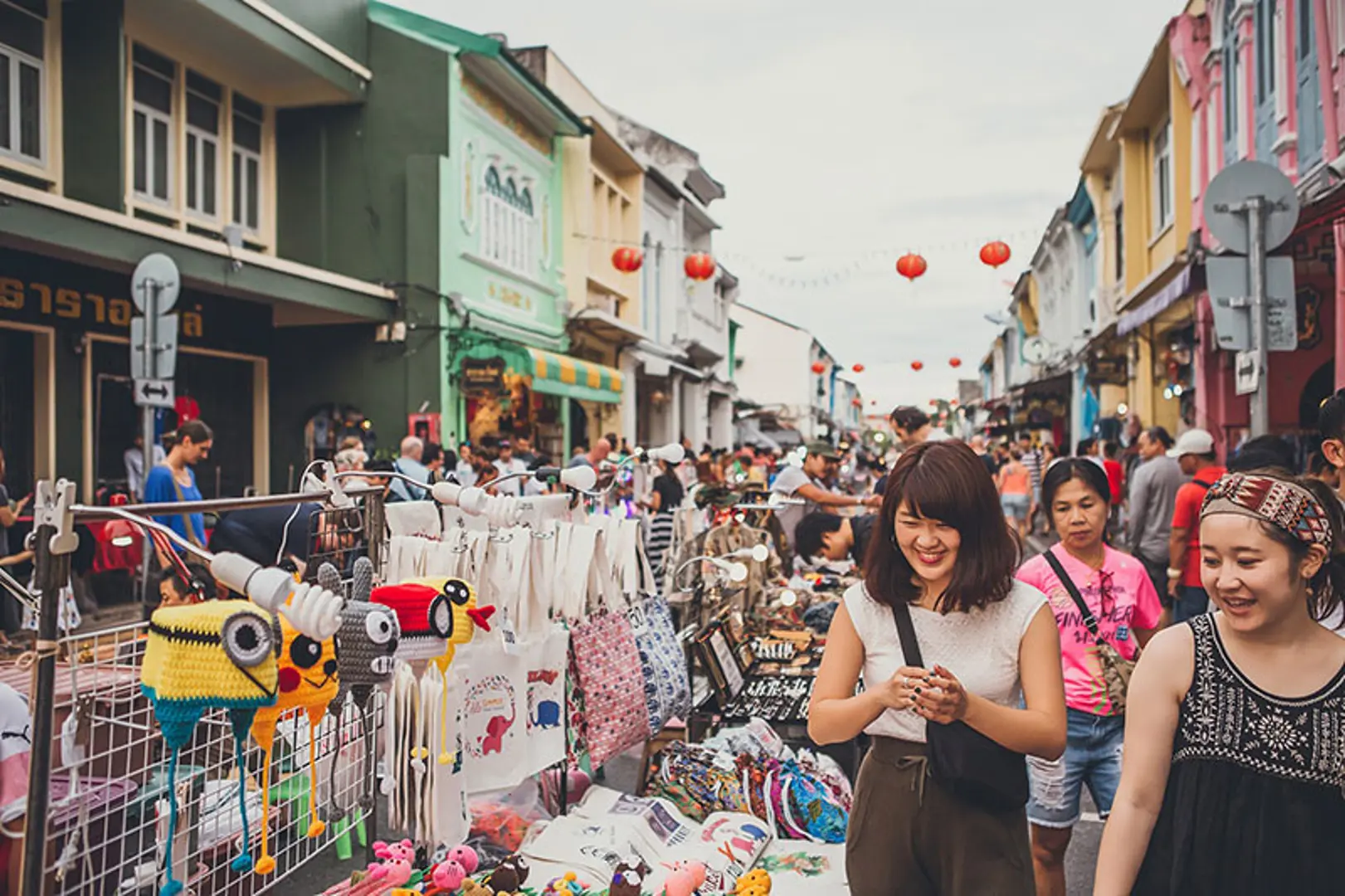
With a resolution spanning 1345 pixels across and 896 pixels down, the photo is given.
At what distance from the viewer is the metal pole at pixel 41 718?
2.20 metres

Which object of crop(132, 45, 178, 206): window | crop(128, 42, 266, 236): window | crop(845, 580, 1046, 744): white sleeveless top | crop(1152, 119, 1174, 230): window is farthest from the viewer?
crop(1152, 119, 1174, 230): window

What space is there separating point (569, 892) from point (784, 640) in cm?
253

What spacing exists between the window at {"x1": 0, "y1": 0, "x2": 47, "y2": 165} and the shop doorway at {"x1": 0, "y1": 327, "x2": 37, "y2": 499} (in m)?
1.81

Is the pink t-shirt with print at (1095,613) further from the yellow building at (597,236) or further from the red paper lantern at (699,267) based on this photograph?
the red paper lantern at (699,267)

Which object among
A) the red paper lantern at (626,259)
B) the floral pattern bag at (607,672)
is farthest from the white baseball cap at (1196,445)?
the red paper lantern at (626,259)

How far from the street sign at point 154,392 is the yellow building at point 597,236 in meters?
12.0

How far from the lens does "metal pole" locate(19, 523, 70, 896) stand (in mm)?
2201

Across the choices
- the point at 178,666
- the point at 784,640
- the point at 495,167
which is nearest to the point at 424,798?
the point at 178,666

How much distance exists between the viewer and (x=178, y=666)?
2234 millimetres

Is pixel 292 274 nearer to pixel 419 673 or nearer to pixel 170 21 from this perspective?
pixel 170 21

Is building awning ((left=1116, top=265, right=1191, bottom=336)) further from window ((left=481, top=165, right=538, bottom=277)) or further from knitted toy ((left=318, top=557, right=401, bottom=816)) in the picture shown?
knitted toy ((left=318, top=557, right=401, bottom=816))

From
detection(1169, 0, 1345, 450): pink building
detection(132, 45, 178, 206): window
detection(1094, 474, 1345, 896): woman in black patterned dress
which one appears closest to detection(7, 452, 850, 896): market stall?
detection(1094, 474, 1345, 896): woman in black patterned dress

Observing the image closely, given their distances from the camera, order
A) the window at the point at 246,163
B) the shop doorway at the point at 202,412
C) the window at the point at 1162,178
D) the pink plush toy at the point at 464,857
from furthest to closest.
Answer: the window at the point at 1162,178 < the window at the point at 246,163 < the shop doorway at the point at 202,412 < the pink plush toy at the point at 464,857

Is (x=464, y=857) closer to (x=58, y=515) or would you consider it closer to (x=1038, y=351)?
(x=58, y=515)
